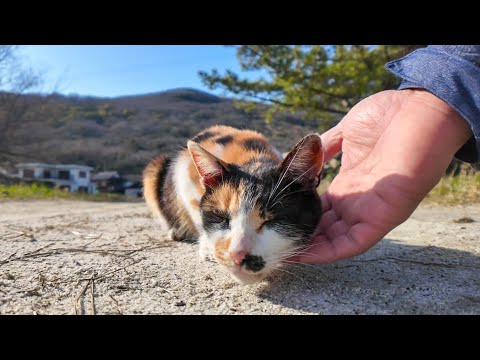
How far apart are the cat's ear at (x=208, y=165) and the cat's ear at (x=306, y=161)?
317mm

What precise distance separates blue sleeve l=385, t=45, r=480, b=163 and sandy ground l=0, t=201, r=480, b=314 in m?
0.69

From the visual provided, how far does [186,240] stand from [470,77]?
6.98 feet

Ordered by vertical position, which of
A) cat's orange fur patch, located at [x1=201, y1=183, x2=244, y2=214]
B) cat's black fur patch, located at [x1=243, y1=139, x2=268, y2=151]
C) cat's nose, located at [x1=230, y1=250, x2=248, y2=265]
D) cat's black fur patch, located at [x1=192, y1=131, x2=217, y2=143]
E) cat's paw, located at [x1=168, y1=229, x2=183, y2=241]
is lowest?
cat's paw, located at [x1=168, y1=229, x2=183, y2=241]

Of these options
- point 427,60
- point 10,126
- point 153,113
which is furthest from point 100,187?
point 427,60

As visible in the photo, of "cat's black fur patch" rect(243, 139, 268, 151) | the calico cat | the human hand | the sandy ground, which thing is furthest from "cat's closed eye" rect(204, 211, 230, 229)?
"cat's black fur patch" rect(243, 139, 268, 151)

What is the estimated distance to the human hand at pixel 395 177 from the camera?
66.5 inches

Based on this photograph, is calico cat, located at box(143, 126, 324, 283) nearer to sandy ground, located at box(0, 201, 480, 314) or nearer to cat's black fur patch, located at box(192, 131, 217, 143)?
sandy ground, located at box(0, 201, 480, 314)

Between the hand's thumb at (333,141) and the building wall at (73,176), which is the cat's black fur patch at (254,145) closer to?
the hand's thumb at (333,141)

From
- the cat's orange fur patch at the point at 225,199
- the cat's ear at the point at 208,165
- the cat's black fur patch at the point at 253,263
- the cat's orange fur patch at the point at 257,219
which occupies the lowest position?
the cat's black fur patch at the point at 253,263

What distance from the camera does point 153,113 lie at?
25.2 m

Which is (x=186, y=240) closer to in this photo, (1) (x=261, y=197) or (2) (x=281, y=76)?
(1) (x=261, y=197)

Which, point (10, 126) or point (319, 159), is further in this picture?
point (10, 126)

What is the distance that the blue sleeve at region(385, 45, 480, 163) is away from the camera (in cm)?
168

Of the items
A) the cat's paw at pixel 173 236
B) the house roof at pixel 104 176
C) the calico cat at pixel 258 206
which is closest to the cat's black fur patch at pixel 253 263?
the calico cat at pixel 258 206
